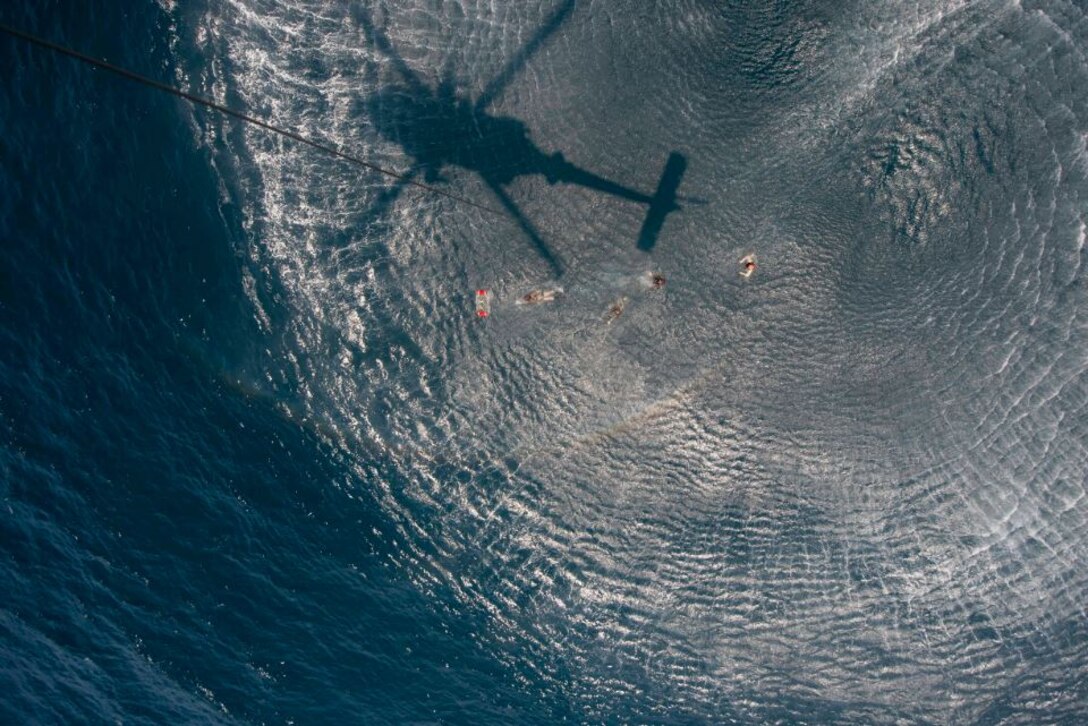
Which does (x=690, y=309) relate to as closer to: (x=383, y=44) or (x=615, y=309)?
(x=615, y=309)

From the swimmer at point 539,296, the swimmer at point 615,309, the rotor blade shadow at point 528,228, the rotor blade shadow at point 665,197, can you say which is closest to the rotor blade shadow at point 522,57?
the rotor blade shadow at point 528,228

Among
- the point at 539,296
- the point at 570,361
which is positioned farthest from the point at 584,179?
the point at 570,361

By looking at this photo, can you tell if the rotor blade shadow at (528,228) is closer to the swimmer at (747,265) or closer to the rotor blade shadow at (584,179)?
the rotor blade shadow at (584,179)

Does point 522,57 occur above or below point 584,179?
above

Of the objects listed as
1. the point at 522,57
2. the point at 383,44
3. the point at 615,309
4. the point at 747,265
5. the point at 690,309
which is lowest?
the point at 615,309

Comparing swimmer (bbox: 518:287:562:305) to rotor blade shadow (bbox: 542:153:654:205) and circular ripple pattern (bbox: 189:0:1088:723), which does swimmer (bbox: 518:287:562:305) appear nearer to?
circular ripple pattern (bbox: 189:0:1088:723)

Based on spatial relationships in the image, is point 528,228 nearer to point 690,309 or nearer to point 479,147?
point 479,147

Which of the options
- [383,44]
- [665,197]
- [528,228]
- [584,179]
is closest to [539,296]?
[528,228]
